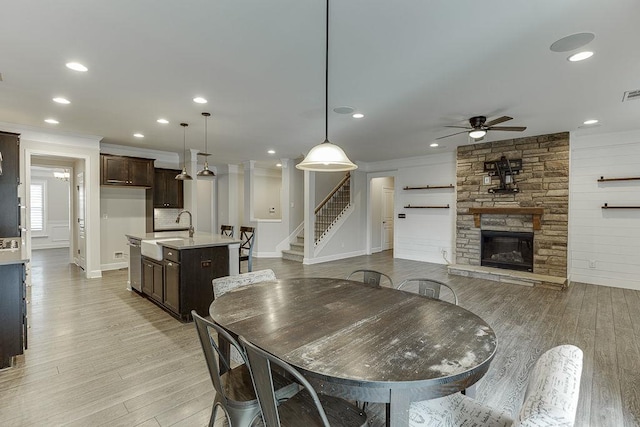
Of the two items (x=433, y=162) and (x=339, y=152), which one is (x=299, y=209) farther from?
(x=339, y=152)

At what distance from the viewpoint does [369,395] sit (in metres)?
1.08

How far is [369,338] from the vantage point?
4.64 ft

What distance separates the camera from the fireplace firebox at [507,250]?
5.73 metres

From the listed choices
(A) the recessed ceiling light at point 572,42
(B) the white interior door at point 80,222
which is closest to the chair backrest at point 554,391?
(A) the recessed ceiling light at point 572,42

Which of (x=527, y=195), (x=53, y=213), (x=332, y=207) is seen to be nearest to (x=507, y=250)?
(x=527, y=195)

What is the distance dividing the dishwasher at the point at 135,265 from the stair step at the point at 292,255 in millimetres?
3716

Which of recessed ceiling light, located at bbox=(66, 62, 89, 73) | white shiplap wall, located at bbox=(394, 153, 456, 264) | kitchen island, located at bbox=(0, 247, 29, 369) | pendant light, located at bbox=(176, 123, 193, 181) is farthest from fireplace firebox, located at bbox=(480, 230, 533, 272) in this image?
kitchen island, located at bbox=(0, 247, 29, 369)

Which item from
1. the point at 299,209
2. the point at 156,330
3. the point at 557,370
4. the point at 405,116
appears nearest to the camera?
the point at 557,370

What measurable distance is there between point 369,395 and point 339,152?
1.60 metres

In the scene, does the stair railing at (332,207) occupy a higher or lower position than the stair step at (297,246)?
higher

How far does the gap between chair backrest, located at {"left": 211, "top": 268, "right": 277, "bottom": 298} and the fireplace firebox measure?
5.27m

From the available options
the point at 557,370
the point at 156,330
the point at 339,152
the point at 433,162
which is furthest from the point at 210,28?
the point at 433,162

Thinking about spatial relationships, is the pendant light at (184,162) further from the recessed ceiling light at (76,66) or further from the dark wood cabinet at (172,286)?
the recessed ceiling light at (76,66)

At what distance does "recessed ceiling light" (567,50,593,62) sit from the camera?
257cm
